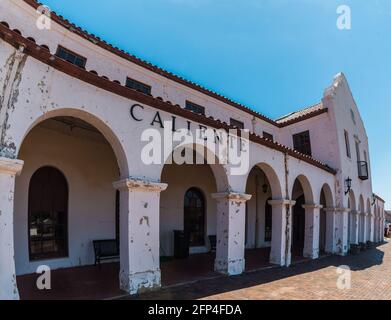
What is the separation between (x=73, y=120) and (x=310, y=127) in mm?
12638

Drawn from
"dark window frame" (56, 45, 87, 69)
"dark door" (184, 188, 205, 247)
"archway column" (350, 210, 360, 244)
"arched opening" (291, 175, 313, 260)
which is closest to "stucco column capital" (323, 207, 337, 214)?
"arched opening" (291, 175, 313, 260)

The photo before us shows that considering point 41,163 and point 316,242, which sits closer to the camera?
point 41,163

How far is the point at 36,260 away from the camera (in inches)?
325

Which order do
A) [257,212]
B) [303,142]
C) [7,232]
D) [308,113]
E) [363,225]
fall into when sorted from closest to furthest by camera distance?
[7,232] < [257,212] < [308,113] < [303,142] < [363,225]

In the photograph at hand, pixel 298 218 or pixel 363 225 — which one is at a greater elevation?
pixel 298 218

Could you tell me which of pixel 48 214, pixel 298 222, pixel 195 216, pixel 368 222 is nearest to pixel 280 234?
pixel 195 216

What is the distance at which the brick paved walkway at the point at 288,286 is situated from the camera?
6926 millimetres

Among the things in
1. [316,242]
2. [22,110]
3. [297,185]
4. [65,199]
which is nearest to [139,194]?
[22,110]

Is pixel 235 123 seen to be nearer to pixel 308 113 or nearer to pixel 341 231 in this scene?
pixel 308 113

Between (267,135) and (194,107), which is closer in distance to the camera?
(194,107)

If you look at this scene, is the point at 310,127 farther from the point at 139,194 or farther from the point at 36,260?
the point at 36,260

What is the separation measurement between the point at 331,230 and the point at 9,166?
1423cm

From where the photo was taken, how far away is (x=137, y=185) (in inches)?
267
